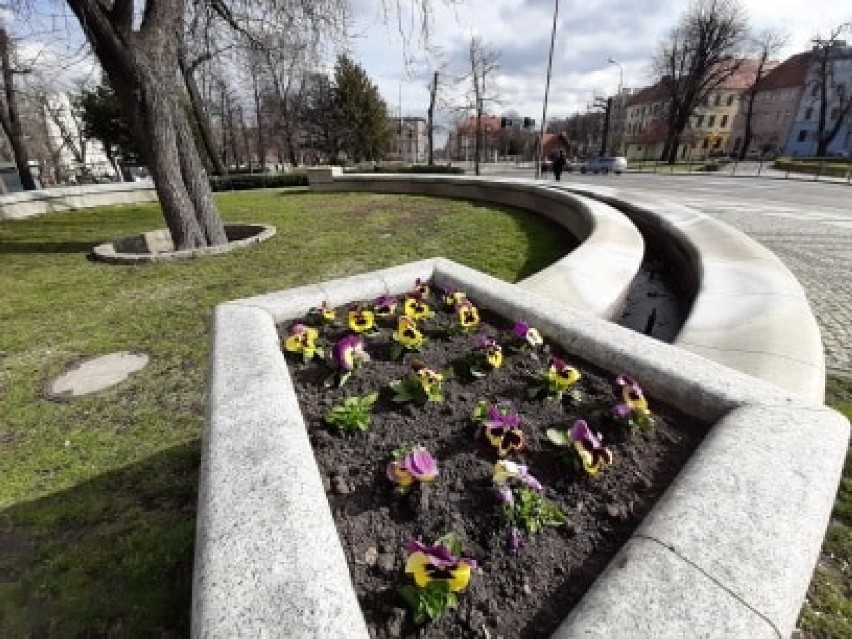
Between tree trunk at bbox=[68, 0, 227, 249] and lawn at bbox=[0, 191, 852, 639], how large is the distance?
1.05 metres

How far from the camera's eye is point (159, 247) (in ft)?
29.3

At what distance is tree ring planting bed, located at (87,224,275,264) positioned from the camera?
7.18m

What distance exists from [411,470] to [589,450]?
59 cm

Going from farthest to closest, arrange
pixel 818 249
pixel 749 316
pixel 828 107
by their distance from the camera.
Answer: pixel 828 107
pixel 818 249
pixel 749 316

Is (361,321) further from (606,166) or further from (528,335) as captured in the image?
(606,166)

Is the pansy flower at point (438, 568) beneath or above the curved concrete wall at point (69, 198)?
above

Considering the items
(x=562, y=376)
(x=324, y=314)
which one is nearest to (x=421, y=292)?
(x=324, y=314)

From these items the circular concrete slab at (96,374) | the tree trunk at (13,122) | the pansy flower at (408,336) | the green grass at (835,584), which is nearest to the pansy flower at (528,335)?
the pansy flower at (408,336)

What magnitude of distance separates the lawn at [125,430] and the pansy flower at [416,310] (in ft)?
5.09

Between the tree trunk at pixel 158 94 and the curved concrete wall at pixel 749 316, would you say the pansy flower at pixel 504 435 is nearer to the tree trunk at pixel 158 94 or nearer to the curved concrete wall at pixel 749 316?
the curved concrete wall at pixel 749 316

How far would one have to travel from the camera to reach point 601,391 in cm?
184

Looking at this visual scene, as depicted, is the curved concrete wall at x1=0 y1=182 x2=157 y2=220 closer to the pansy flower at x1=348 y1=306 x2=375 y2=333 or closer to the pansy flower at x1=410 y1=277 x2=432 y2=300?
the pansy flower at x1=410 y1=277 x2=432 y2=300

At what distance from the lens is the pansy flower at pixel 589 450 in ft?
4.65

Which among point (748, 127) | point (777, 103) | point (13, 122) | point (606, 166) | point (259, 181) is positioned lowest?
point (259, 181)
